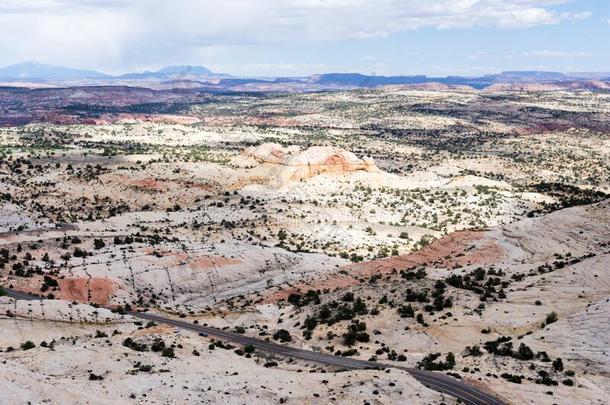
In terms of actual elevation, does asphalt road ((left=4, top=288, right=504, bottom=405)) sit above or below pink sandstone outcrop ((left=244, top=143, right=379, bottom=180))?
below

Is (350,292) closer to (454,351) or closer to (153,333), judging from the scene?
(454,351)

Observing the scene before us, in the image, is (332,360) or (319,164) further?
(319,164)

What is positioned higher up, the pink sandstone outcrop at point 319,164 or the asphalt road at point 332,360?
the pink sandstone outcrop at point 319,164

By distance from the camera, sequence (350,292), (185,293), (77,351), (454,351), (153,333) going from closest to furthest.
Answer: (77,351) < (454,351) < (153,333) < (350,292) < (185,293)

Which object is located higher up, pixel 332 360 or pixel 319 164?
pixel 319 164

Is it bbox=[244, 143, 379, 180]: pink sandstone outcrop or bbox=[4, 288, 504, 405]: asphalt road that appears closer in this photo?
bbox=[4, 288, 504, 405]: asphalt road

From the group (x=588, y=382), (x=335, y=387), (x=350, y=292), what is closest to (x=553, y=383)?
(x=588, y=382)

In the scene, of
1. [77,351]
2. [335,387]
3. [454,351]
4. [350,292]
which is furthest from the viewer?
[350,292]

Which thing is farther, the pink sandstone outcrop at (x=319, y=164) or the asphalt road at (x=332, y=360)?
the pink sandstone outcrop at (x=319, y=164)
